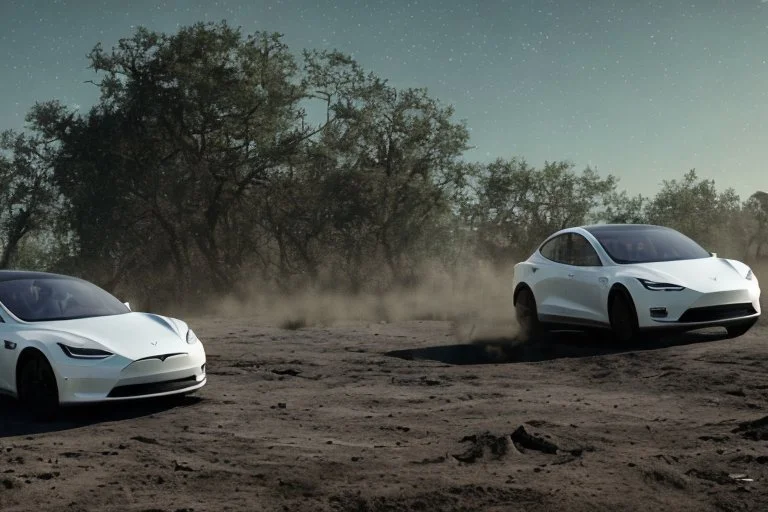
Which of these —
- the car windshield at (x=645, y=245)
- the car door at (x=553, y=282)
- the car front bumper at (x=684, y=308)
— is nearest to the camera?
the car front bumper at (x=684, y=308)

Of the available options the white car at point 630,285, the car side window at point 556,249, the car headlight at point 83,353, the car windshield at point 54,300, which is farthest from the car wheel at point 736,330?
the car headlight at point 83,353

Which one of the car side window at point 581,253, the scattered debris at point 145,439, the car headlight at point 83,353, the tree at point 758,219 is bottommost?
the scattered debris at point 145,439

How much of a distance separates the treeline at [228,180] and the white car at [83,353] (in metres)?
A: 28.1

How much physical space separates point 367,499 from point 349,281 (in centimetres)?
3616

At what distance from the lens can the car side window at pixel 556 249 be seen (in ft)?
53.9

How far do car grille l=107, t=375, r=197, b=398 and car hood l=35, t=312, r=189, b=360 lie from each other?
30cm

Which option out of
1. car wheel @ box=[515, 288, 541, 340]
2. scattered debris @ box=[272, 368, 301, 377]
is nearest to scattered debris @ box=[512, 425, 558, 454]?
scattered debris @ box=[272, 368, 301, 377]

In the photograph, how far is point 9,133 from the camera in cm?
4447

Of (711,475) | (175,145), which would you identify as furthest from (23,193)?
(711,475)

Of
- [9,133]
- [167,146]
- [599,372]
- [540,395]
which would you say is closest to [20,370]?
[540,395]

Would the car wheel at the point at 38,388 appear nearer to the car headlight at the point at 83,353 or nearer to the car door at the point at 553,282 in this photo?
the car headlight at the point at 83,353

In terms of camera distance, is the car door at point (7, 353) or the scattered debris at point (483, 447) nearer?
the scattered debris at point (483, 447)

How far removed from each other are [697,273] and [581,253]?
1.86m

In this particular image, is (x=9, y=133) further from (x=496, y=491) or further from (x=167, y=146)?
(x=496, y=491)
